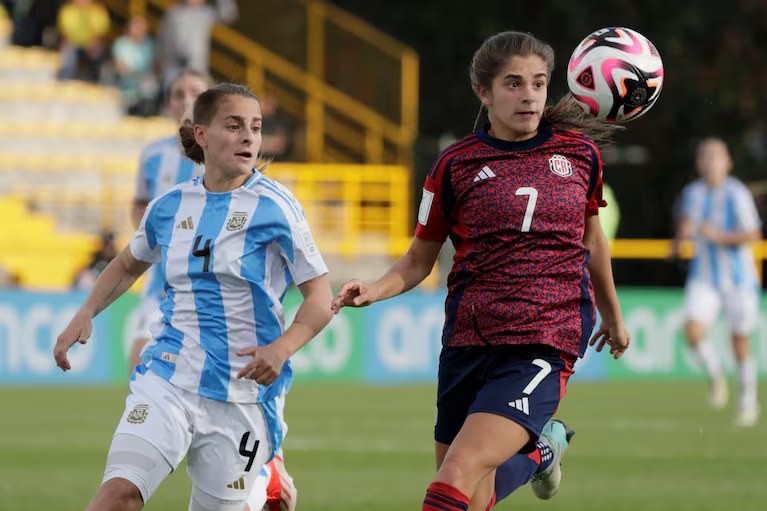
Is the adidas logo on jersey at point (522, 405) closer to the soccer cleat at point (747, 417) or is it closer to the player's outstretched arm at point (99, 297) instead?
the player's outstretched arm at point (99, 297)

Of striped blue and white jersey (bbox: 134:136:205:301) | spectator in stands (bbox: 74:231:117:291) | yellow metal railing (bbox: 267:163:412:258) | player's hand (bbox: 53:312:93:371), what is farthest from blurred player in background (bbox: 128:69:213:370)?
yellow metal railing (bbox: 267:163:412:258)

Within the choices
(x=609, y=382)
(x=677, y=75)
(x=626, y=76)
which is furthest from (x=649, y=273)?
(x=626, y=76)

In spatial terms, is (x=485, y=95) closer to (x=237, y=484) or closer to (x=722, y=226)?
(x=237, y=484)

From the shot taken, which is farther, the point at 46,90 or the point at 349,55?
the point at 349,55

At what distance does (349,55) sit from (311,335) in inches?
923

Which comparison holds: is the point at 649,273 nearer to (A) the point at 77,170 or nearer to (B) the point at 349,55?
(B) the point at 349,55

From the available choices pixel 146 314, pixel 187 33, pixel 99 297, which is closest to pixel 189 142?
pixel 99 297

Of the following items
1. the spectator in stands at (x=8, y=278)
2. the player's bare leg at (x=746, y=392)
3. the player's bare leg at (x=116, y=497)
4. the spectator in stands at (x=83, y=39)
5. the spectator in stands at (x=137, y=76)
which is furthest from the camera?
the spectator in stands at (x=137, y=76)

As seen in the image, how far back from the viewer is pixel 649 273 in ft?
95.8

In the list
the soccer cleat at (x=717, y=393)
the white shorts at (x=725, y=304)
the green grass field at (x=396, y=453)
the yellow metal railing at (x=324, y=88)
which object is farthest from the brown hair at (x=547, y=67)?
the yellow metal railing at (x=324, y=88)

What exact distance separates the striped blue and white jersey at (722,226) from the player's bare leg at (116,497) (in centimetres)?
1081

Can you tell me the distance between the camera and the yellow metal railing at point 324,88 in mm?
28547

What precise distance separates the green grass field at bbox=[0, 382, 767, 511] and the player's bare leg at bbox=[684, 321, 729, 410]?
0.33m

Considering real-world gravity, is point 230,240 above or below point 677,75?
below
